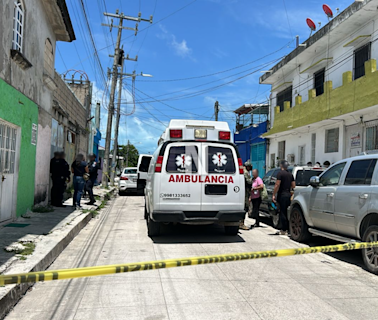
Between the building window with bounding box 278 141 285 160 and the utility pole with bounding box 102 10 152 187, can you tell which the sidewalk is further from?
the building window with bounding box 278 141 285 160

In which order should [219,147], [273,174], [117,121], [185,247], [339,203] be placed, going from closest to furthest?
[339,203]
[185,247]
[219,147]
[273,174]
[117,121]

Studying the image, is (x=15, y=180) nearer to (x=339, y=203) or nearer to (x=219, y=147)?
(x=219, y=147)

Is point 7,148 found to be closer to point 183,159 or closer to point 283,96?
point 183,159

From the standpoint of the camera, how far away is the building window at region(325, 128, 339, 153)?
16.2 m

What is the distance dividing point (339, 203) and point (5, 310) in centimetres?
509

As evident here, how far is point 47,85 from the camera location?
425 inches

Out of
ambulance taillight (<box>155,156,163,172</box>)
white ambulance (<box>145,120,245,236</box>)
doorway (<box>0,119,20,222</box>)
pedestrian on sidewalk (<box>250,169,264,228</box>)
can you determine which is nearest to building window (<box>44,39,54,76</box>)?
doorway (<box>0,119,20,222</box>)

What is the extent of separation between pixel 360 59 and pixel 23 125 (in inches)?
507

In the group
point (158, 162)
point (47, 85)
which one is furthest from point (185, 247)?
point (47, 85)

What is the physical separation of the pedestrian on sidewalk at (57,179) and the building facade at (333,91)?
10.4 metres

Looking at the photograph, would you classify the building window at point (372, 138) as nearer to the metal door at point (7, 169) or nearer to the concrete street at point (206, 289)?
the concrete street at point (206, 289)

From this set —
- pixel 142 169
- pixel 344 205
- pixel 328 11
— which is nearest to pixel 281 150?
pixel 328 11

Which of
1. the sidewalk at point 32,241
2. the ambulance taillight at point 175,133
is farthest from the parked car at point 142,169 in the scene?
the ambulance taillight at point 175,133

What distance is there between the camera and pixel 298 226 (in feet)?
25.1
